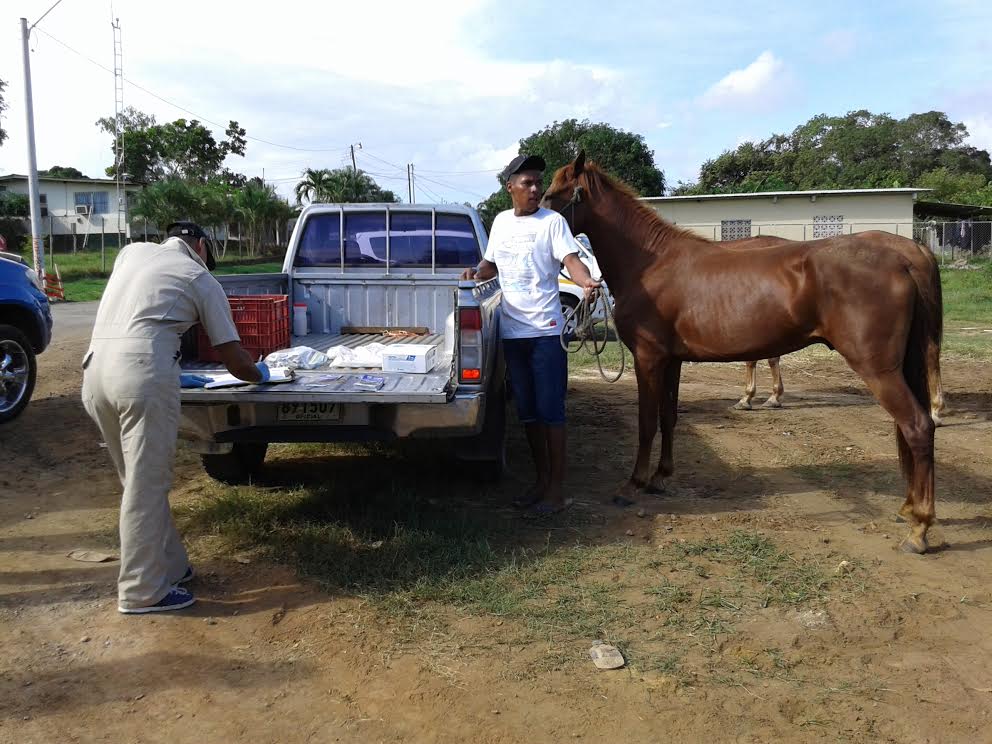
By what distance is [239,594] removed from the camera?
150 inches

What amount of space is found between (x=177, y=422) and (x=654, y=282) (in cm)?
308

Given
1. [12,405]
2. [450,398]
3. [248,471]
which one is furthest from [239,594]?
[12,405]

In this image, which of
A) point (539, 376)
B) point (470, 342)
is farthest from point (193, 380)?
point (539, 376)

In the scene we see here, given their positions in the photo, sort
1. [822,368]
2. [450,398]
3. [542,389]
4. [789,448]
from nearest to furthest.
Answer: [450,398], [542,389], [789,448], [822,368]

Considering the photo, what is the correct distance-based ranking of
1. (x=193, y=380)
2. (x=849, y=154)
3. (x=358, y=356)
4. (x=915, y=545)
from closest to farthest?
(x=193, y=380)
(x=915, y=545)
(x=358, y=356)
(x=849, y=154)

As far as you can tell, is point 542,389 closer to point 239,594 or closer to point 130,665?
point 239,594

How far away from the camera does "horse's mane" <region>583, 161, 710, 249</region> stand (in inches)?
214

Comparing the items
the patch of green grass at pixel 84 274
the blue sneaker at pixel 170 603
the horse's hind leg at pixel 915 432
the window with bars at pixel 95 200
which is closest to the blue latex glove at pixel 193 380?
the blue sneaker at pixel 170 603

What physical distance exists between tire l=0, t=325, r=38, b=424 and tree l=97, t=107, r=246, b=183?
1939 inches

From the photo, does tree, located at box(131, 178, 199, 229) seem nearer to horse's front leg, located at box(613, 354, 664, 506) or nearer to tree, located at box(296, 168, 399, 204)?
tree, located at box(296, 168, 399, 204)

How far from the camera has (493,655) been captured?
Result: 10.5 ft

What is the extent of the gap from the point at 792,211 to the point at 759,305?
29.5m

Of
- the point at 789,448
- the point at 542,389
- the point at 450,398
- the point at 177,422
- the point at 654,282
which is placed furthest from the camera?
the point at 789,448

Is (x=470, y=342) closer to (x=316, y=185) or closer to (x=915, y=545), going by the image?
(x=915, y=545)
